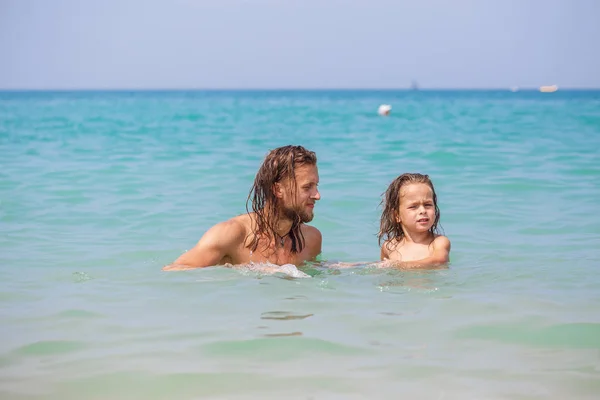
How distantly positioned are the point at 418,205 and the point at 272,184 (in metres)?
1.12

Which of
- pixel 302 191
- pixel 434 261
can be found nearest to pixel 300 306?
pixel 302 191

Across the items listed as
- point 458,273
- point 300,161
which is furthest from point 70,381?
point 458,273

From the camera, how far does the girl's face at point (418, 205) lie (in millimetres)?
5477

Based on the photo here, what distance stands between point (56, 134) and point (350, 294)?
Result: 17.5 metres

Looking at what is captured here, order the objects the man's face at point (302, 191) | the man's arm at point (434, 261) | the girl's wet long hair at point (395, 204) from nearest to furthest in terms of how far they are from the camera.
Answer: the man's face at point (302, 191), the man's arm at point (434, 261), the girl's wet long hair at point (395, 204)

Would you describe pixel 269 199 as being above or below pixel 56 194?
above

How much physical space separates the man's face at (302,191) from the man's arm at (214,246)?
389 millimetres

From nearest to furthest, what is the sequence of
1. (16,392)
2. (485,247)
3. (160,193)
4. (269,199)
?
(16,392), (269,199), (485,247), (160,193)

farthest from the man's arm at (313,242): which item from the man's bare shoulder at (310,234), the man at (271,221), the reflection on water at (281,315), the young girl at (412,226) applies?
the reflection on water at (281,315)

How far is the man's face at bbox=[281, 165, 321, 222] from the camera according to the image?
491 centimetres

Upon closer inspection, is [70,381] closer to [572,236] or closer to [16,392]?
[16,392]

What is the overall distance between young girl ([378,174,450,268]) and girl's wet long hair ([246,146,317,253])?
81 centimetres

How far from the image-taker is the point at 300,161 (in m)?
4.93

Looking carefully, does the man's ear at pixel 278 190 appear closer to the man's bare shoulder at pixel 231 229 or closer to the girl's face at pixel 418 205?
the man's bare shoulder at pixel 231 229
